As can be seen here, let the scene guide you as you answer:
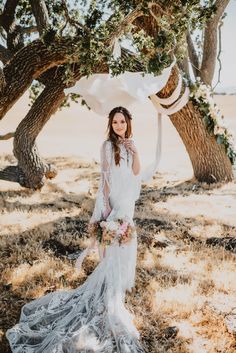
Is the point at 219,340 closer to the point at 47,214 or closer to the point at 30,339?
the point at 30,339

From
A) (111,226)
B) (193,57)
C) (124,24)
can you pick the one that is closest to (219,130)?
(193,57)

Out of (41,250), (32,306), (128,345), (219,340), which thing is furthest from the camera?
(41,250)

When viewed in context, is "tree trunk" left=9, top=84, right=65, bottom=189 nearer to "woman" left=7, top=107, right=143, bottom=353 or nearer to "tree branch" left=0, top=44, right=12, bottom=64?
"tree branch" left=0, top=44, right=12, bottom=64

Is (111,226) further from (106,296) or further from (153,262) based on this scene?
(153,262)

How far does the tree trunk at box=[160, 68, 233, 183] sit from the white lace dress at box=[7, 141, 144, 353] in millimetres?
6663

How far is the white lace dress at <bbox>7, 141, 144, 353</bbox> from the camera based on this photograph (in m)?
4.14

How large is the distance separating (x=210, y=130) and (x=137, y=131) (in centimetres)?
2555

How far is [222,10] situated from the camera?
11812 millimetres

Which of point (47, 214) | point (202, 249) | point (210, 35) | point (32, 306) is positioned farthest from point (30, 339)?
point (210, 35)

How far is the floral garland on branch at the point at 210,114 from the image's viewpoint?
34.0 feet

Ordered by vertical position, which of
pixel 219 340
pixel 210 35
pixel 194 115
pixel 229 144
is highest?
pixel 210 35

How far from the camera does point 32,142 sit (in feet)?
36.6

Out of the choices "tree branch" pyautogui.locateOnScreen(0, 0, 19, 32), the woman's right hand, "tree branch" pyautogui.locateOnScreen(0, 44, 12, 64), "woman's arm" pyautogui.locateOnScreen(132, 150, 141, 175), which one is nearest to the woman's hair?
"woman's arm" pyautogui.locateOnScreen(132, 150, 141, 175)

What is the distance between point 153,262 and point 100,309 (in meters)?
2.11
